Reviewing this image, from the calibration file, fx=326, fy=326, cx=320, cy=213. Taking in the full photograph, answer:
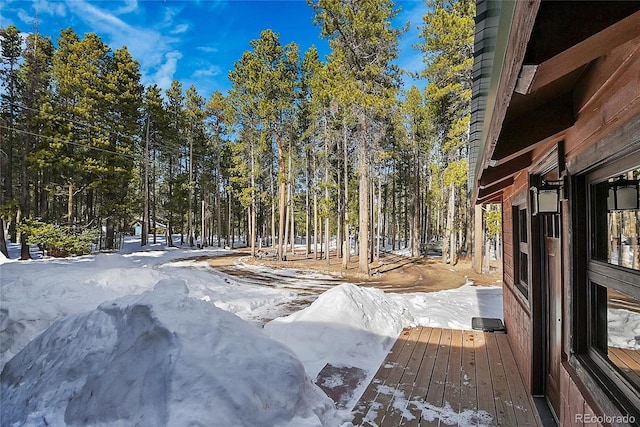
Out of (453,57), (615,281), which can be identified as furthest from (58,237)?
(615,281)


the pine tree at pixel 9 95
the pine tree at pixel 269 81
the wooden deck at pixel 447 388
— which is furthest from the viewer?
the pine tree at pixel 269 81

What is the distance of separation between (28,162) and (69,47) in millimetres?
6542

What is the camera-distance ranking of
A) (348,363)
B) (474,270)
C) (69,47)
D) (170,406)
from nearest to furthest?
1. (170,406)
2. (348,363)
3. (474,270)
4. (69,47)

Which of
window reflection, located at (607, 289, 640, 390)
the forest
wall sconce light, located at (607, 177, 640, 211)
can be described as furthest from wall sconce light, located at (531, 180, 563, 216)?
the forest

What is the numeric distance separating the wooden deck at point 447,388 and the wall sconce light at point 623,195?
2.29 meters

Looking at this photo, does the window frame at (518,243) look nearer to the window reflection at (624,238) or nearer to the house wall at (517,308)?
the house wall at (517,308)

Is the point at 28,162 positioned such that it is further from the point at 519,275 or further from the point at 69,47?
the point at 519,275

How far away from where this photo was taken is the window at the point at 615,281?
1.48 meters

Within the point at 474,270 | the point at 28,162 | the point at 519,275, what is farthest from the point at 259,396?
the point at 28,162

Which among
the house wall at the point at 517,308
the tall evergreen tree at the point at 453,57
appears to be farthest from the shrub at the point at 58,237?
the house wall at the point at 517,308

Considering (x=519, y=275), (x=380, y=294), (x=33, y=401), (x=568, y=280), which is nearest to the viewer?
(x=568, y=280)

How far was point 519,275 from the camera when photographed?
473 cm

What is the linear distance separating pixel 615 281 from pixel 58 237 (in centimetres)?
1972

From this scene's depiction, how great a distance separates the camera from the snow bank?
2365 mm
